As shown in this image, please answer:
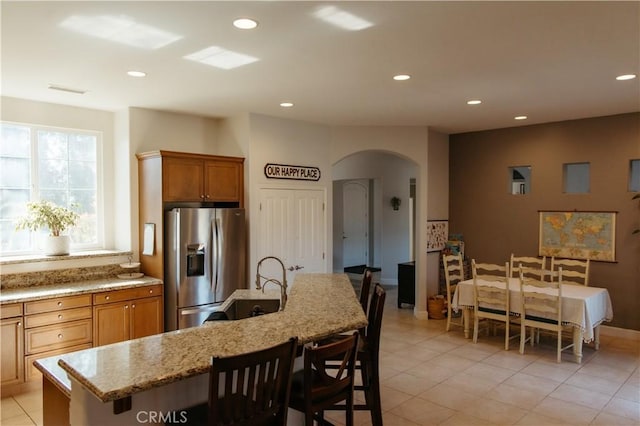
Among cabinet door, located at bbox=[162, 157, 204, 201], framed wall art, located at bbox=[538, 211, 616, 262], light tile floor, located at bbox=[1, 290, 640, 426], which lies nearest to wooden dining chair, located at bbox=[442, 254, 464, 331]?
light tile floor, located at bbox=[1, 290, 640, 426]

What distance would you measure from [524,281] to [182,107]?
4.39 meters

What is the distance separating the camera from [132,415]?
1897 millimetres

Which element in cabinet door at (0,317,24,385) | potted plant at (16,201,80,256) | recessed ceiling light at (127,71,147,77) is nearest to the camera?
recessed ceiling light at (127,71,147,77)

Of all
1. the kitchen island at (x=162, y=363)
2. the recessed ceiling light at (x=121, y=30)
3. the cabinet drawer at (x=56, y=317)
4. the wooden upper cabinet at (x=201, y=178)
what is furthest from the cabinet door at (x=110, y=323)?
the recessed ceiling light at (x=121, y=30)

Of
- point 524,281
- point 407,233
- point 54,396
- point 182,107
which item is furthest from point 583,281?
point 54,396

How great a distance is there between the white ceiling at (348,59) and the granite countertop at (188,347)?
5.76ft

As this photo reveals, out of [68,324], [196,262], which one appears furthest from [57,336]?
[196,262]

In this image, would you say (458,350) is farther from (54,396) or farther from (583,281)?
(54,396)

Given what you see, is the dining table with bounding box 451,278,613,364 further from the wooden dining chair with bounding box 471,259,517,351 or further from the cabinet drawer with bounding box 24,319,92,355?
the cabinet drawer with bounding box 24,319,92,355

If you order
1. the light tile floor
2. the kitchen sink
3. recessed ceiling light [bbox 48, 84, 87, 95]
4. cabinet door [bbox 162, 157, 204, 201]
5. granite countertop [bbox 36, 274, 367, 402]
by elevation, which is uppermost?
recessed ceiling light [bbox 48, 84, 87, 95]

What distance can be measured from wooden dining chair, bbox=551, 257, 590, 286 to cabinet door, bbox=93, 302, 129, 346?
501 centimetres

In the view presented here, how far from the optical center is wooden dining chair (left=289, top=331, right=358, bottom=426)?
1.95m

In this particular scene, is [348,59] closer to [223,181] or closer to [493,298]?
[223,181]

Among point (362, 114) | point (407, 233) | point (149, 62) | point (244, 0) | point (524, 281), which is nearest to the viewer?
point (244, 0)
